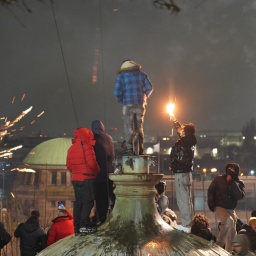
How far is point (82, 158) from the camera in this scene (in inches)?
222

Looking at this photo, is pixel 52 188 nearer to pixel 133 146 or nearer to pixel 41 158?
pixel 41 158

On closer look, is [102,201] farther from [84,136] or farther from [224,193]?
[224,193]

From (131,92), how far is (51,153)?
7403 centimetres

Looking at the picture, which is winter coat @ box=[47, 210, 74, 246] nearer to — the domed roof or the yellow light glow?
the yellow light glow

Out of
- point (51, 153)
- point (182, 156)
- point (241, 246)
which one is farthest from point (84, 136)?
point (51, 153)

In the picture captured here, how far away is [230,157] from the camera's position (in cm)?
11412

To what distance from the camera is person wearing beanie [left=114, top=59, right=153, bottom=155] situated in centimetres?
509

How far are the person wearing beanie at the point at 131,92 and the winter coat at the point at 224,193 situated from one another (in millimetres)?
3313

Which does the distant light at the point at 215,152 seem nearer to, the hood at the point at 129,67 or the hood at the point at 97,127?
the hood at the point at 97,127

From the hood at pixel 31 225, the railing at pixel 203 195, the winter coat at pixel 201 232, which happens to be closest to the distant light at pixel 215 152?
the railing at pixel 203 195

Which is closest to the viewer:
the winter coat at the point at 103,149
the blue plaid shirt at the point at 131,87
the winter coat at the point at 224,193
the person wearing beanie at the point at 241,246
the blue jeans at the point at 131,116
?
the blue jeans at the point at 131,116

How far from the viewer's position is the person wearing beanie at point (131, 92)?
5.09m

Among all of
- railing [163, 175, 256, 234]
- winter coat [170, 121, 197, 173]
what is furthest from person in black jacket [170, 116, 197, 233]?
railing [163, 175, 256, 234]

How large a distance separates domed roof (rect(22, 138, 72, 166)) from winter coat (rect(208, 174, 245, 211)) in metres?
67.5
